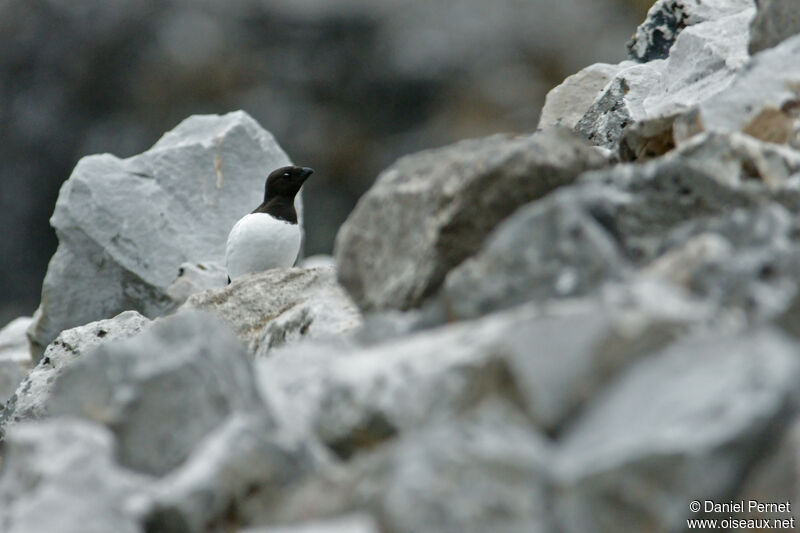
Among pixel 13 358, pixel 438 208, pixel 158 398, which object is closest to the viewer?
pixel 158 398

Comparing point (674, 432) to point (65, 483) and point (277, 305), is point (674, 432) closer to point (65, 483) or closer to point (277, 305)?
point (65, 483)

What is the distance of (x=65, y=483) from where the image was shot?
273 centimetres

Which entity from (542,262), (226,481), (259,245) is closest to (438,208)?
(542,262)

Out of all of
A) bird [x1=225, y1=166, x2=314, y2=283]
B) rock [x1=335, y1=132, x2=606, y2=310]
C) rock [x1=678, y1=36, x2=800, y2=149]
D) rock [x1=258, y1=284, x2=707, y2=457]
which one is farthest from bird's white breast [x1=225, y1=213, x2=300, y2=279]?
rock [x1=258, y1=284, x2=707, y2=457]

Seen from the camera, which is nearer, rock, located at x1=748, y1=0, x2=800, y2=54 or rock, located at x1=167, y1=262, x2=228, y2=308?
rock, located at x1=748, y1=0, x2=800, y2=54

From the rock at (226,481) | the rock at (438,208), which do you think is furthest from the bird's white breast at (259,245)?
the rock at (226,481)

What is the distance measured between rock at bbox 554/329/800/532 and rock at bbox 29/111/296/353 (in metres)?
6.64

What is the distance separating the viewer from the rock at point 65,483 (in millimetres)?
2648

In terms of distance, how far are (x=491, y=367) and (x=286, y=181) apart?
622 centimetres

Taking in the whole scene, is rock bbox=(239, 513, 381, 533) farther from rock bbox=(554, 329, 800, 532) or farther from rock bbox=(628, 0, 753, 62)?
rock bbox=(628, 0, 753, 62)

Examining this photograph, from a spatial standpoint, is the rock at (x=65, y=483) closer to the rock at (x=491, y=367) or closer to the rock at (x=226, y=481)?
the rock at (x=226, y=481)

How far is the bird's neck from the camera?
861cm

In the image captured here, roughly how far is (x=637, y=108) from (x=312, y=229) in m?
11.8

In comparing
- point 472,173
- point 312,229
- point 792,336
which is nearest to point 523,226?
point 472,173
